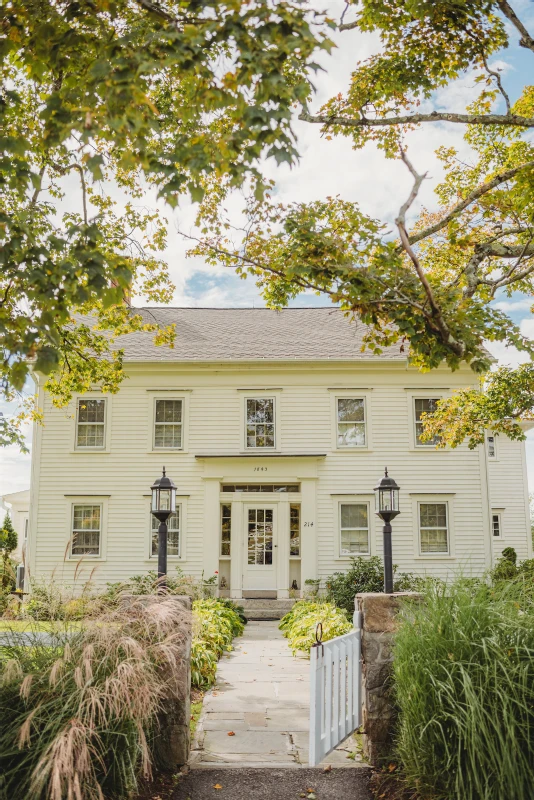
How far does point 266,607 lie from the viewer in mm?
15852

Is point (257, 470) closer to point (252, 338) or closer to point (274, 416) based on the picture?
point (274, 416)

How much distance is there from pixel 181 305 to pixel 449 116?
612 inches

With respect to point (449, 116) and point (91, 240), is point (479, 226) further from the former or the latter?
point (91, 240)

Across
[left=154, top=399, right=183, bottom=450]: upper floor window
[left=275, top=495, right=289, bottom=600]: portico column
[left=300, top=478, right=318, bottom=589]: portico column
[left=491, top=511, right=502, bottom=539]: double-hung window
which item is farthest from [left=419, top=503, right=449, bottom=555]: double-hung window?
[left=491, top=511, right=502, bottom=539]: double-hung window

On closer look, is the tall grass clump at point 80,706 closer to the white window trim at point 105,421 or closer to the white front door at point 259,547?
the white front door at point 259,547

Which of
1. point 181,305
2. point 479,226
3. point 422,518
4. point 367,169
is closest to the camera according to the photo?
point 367,169

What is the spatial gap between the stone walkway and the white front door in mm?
6534

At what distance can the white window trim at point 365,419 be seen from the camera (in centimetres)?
1709

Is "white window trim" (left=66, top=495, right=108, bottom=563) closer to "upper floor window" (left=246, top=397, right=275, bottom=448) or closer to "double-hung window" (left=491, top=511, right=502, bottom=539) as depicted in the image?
"upper floor window" (left=246, top=397, right=275, bottom=448)

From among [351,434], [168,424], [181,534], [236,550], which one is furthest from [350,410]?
[181,534]

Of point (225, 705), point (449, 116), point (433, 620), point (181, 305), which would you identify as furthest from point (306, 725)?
point (181, 305)

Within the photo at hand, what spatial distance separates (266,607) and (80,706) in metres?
12.6

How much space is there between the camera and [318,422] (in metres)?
17.2

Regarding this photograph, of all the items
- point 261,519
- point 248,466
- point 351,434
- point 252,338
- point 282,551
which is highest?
point 252,338
